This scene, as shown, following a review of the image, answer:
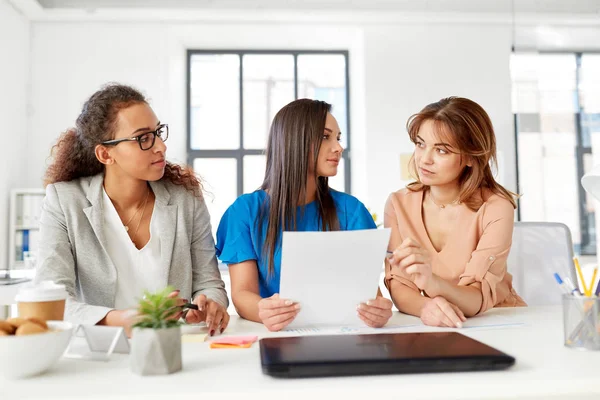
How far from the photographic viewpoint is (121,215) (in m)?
1.57

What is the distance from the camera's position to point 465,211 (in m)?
1.53

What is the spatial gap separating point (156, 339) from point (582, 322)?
702 mm

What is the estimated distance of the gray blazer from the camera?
Answer: 138 cm

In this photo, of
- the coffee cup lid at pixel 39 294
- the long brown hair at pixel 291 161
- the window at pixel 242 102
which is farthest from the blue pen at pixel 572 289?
the window at pixel 242 102

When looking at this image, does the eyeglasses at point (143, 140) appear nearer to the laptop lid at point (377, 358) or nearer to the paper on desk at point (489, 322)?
the laptop lid at point (377, 358)

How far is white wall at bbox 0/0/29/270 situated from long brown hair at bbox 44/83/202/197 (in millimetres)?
3578

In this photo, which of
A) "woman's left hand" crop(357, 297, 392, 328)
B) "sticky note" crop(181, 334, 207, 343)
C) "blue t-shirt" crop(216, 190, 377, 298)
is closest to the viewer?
"sticky note" crop(181, 334, 207, 343)

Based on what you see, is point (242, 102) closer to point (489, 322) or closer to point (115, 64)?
point (115, 64)

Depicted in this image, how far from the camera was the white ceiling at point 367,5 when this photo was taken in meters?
5.09

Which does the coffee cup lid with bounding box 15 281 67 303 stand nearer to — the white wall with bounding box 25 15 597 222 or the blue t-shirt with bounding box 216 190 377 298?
the blue t-shirt with bounding box 216 190 377 298

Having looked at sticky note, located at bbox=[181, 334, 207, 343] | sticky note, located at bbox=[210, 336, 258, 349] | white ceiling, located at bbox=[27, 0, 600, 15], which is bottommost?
sticky note, located at bbox=[181, 334, 207, 343]

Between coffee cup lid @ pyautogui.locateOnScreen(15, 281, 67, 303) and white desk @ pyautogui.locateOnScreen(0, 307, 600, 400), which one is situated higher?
coffee cup lid @ pyautogui.locateOnScreen(15, 281, 67, 303)

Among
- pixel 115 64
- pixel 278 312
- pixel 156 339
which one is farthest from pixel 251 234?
pixel 115 64

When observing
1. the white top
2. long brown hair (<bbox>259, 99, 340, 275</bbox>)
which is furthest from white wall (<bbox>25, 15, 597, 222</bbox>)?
the white top
